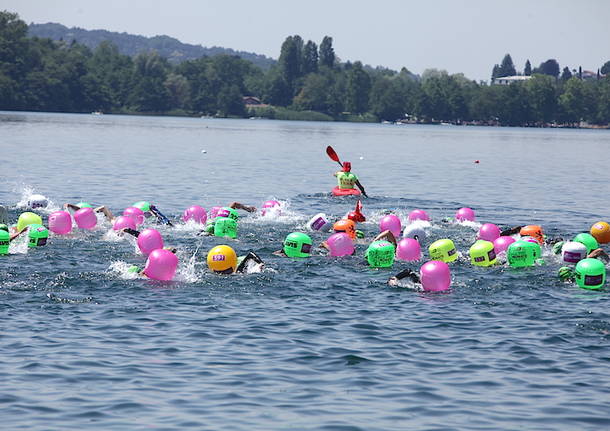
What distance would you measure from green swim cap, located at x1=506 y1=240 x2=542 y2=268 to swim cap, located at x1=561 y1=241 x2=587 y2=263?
0.88 meters

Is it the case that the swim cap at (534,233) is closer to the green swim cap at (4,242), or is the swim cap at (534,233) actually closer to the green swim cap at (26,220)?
the green swim cap at (26,220)

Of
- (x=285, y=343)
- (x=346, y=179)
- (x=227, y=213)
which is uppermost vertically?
(x=346, y=179)

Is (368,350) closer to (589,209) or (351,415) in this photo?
(351,415)

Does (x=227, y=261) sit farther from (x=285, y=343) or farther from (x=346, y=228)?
(x=346, y=228)

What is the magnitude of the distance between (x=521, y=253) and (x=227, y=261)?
24.4 ft

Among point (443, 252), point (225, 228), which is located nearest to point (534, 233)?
point (443, 252)

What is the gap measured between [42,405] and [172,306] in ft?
19.0

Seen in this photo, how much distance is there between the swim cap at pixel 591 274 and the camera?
20484 millimetres

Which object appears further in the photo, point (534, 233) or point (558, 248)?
point (534, 233)

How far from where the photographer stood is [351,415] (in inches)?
510

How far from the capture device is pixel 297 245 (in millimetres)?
23594

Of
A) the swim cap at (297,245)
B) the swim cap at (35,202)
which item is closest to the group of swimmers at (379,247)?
the swim cap at (297,245)

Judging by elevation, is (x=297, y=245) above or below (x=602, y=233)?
below

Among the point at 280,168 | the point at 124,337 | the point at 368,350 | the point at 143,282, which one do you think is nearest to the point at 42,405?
the point at 124,337
